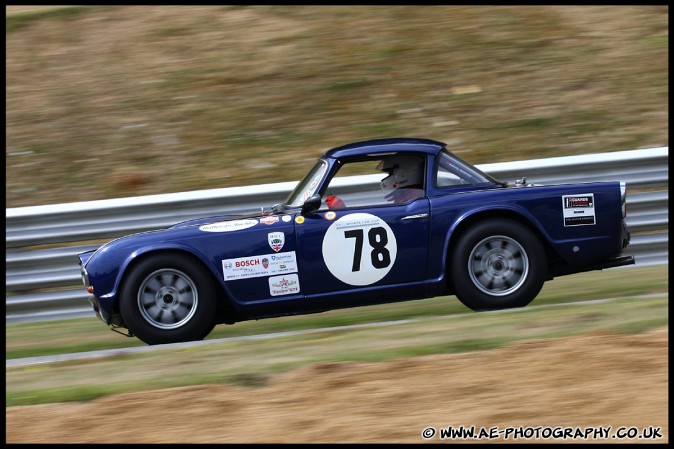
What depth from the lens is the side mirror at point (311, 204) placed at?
7.24m

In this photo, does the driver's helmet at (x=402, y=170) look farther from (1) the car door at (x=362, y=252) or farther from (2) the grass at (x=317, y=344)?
(2) the grass at (x=317, y=344)

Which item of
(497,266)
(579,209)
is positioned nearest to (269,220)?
(497,266)

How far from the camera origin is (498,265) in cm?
741

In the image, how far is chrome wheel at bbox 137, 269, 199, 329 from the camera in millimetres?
7250

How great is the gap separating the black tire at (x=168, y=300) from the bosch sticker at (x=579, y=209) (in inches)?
110

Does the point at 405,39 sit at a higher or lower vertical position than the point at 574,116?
higher

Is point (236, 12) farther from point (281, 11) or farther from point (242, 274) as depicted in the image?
point (242, 274)

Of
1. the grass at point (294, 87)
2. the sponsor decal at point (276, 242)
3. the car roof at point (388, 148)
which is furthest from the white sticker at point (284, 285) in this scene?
the grass at point (294, 87)

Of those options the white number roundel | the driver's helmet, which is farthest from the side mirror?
the driver's helmet

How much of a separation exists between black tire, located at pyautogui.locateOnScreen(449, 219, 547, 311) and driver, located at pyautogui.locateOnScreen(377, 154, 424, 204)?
56cm

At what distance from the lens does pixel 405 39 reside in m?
12.7

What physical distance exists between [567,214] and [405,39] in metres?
5.88

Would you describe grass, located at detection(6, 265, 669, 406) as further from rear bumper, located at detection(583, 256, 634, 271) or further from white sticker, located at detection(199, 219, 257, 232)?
white sticker, located at detection(199, 219, 257, 232)

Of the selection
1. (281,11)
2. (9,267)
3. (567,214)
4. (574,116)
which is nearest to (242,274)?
Result: (567,214)
